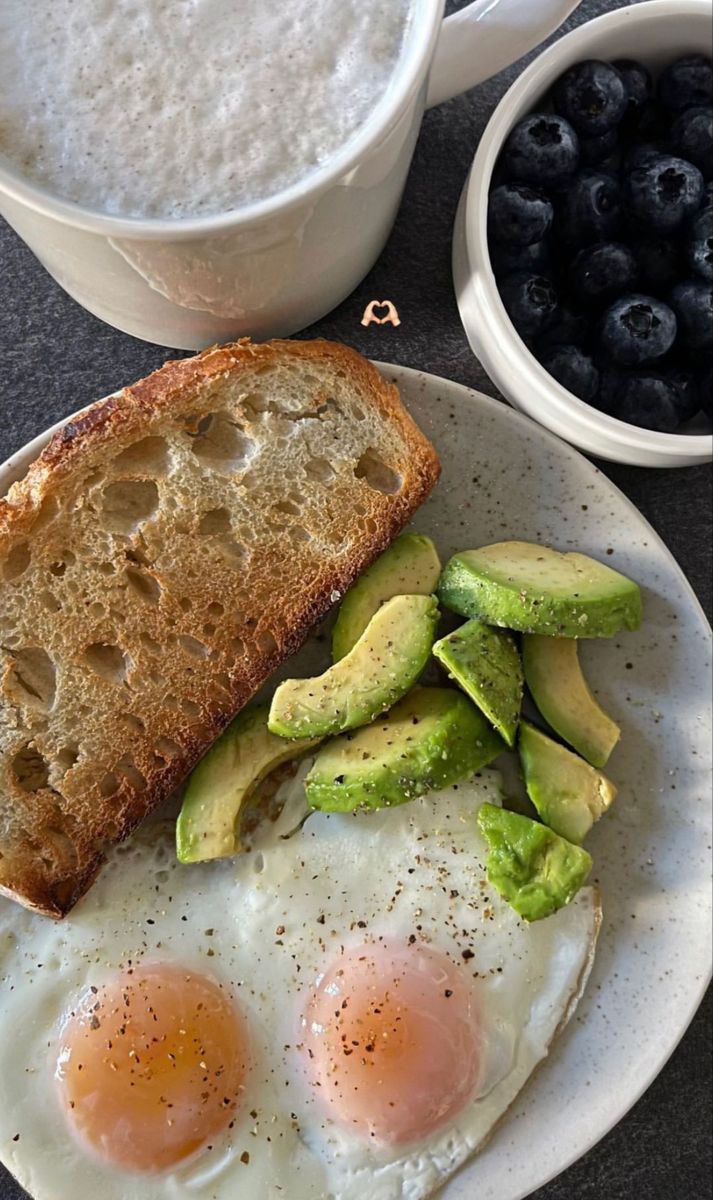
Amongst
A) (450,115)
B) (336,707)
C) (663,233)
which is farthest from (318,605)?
(450,115)

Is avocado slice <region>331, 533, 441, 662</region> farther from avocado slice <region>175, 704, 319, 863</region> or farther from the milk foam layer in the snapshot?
the milk foam layer

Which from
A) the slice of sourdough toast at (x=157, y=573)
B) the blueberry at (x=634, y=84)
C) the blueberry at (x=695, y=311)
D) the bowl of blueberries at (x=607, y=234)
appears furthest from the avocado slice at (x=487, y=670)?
the blueberry at (x=634, y=84)

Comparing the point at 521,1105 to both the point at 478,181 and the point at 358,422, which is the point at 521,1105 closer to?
the point at 358,422

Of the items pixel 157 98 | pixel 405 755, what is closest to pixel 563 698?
pixel 405 755

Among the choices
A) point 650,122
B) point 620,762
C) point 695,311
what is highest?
point 650,122

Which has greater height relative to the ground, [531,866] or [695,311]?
[695,311]

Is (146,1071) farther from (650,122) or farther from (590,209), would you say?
(650,122)

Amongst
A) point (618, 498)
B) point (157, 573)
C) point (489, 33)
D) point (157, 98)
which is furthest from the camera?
point (618, 498)
